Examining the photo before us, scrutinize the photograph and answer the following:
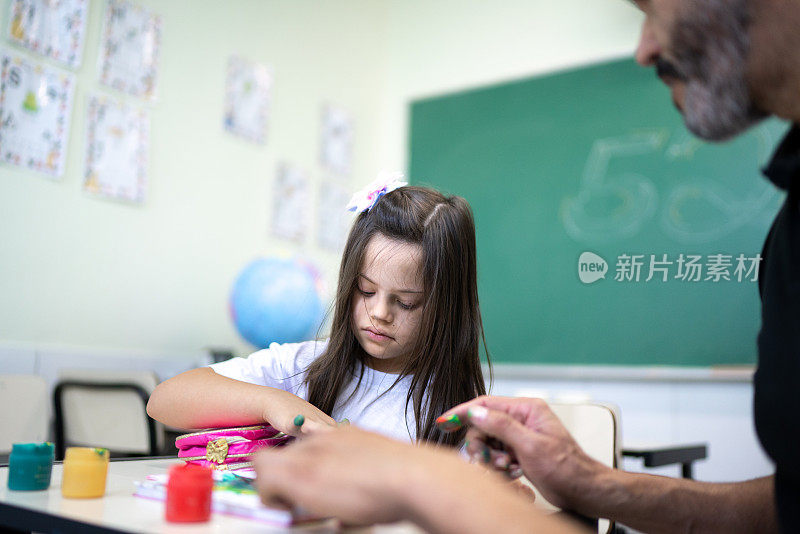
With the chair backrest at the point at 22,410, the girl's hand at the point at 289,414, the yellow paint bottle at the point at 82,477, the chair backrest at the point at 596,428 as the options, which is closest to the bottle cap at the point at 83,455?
the yellow paint bottle at the point at 82,477

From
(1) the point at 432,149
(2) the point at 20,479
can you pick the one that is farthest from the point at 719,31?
(1) the point at 432,149

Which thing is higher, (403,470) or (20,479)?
(403,470)

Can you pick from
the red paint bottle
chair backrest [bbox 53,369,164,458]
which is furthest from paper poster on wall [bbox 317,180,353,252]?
the red paint bottle

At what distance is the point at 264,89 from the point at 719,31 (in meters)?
2.89

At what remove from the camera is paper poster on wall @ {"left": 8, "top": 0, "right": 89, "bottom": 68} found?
247 centimetres

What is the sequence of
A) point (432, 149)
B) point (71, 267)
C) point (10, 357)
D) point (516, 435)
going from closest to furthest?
point (516, 435), point (10, 357), point (71, 267), point (432, 149)

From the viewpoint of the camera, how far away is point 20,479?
0.89 m

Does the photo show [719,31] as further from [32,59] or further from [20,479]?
[32,59]

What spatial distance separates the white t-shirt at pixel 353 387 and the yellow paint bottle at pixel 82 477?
0.61m

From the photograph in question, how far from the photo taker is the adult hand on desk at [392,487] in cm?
58

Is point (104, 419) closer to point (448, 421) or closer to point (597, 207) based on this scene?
point (448, 421)

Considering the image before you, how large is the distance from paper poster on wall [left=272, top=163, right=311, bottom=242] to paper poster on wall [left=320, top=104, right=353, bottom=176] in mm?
229

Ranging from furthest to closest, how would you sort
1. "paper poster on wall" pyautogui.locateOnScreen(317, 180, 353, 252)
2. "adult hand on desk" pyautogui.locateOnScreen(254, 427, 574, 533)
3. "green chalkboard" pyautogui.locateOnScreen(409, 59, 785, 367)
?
"paper poster on wall" pyautogui.locateOnScreen(317, 180, 353, 252), "green chalkboard" pyautogui.locateOnScreen(409, 59, 785, 367), "adult hand on desk" pyautogui.locateOnScreen(254, 427, 574, 533)

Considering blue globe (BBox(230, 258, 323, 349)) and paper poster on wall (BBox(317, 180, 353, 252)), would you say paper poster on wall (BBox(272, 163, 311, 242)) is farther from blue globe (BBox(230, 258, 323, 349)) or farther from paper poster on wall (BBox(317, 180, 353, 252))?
blue globe (BBox(230, 258, 323, 349))
